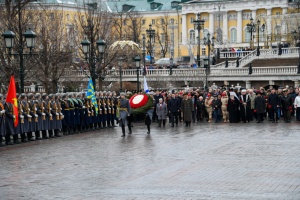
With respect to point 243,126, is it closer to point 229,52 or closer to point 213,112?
point 213,112

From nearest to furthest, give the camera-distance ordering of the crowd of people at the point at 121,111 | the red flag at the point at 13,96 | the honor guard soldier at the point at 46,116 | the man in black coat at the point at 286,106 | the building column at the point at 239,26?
the red flag at the point at 13,96 → the crowd of people at the point at 121,111 → the honor guard soldier at the point at 46,116 → the man in black coat at the point at 286,106 → the building column at the point at 239,26

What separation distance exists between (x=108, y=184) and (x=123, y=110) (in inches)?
497

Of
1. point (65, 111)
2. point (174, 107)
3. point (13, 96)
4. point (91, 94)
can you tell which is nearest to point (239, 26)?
point (174, 107)

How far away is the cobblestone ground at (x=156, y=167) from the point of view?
49.1 feet

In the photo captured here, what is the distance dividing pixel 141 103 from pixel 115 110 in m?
1.31

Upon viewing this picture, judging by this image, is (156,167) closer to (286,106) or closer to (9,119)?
(9,119)

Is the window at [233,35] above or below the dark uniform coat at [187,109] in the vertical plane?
above

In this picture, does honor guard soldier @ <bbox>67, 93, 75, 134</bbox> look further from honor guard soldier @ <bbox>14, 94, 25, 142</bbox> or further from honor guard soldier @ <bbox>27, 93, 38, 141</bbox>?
honor guard soldier @ <bbox>14, 94, 25, 142</bbox>

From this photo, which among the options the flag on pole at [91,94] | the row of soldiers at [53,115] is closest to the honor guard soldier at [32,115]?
the row of soldiers at [53,115]

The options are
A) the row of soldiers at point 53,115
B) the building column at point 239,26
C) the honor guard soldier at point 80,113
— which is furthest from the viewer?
the building column at point 239,26

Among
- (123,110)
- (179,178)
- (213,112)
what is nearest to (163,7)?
(213,112)

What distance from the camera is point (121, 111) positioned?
93.8 feet

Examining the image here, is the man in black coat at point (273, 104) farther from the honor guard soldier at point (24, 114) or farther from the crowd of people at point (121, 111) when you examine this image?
the honor guard soldier at point (24, 114)

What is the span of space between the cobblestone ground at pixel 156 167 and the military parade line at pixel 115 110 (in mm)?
876
